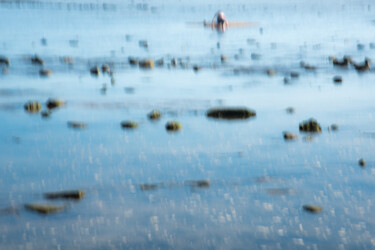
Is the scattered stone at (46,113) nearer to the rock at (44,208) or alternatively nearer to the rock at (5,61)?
the rock at (44,208)

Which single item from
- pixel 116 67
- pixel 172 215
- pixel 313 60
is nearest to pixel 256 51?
pixel 313 60

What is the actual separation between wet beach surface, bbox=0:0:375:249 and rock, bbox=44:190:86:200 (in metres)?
0.05

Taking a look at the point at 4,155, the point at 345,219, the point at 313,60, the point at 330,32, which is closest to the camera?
the point at 345,219

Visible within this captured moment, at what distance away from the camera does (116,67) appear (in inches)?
1521

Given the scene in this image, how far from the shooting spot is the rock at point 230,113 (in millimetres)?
24047

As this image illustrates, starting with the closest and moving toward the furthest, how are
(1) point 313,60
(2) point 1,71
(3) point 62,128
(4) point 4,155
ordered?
(4) point 4,155 < (3) point 62,128 < (2) point 1,71 < (1) point 313,60

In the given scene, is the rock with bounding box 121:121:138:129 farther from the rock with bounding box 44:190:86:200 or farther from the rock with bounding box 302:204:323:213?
the rock with bounding box 302:204:323:213

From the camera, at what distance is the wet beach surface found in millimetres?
12992

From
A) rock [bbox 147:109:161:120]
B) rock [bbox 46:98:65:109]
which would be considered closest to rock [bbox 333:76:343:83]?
rock [bbox 147:109:161:120]

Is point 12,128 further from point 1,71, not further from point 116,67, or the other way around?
point 116,67

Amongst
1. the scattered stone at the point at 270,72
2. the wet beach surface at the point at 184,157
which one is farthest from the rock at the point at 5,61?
the scattered stone at the point at 270,72

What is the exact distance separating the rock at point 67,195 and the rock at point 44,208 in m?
0.60

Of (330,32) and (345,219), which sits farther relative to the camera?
(330,32)

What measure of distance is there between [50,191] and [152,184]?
256 cm
